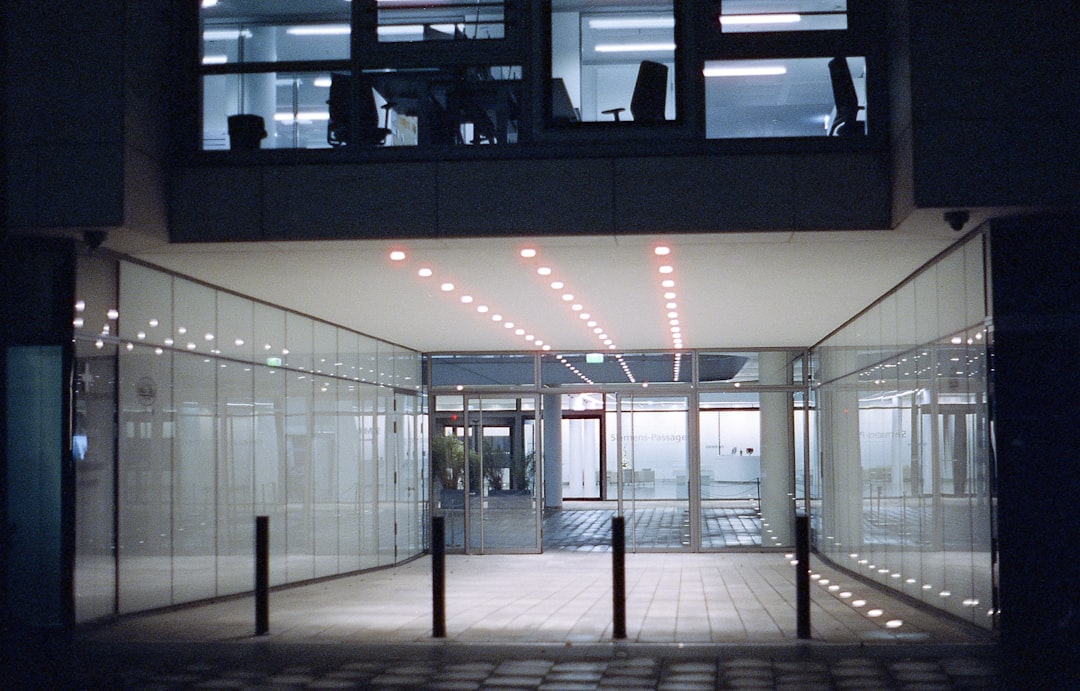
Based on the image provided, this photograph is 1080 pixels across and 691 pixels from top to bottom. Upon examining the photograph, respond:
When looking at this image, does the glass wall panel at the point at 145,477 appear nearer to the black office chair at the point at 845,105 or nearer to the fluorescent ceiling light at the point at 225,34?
the fluorescent ceiling light at the point at 225,34

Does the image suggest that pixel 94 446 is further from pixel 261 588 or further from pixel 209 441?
pixel 209 441

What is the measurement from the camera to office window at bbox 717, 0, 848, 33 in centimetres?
1054

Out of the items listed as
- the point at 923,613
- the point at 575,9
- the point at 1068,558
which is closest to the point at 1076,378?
the point at 1068,558

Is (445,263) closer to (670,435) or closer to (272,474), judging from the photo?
(272,474)

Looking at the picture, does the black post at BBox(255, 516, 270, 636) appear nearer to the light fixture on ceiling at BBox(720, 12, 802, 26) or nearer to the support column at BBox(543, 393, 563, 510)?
the light fixture on ceiling at BBox(720, 12, 802, 26)

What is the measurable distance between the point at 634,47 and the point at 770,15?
119cm

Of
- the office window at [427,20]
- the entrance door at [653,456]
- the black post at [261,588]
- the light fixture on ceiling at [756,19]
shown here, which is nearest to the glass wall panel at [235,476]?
the black post at [261,588]

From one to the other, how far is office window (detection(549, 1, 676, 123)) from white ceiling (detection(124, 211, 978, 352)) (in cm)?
118

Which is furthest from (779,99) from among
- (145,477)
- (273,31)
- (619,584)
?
(145,477)

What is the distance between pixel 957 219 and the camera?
365 inches

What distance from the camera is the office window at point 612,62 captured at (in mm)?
10586

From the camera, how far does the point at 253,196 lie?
10312 millimetres

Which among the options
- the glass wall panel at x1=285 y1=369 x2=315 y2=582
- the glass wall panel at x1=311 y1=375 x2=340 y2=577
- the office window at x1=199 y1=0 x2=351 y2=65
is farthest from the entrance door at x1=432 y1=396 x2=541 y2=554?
the office window at x1=199 y1=0 x2=351 y2=65

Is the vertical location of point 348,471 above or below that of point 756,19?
below
